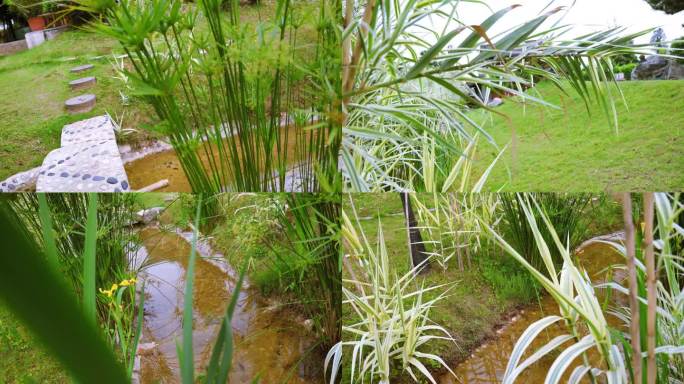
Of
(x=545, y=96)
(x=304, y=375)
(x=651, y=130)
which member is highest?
(x=545, y=96)

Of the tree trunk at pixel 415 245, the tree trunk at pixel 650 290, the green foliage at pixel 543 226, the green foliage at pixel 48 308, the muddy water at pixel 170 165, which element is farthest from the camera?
the muddy water at pixel 170 165

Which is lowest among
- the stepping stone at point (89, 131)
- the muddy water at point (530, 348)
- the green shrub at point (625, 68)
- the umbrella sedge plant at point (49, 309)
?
the muddy water at point (530, 348)

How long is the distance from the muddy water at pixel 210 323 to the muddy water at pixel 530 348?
48 cm

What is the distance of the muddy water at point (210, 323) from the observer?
5.15 feet

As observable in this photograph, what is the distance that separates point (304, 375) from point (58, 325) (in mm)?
1552

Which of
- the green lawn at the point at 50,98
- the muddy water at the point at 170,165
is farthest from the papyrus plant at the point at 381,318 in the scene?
the green lawn at the point at 50,98

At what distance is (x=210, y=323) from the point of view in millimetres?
1574

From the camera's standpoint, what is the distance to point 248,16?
1628mm

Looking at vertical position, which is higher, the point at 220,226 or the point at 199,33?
the point at 199,33

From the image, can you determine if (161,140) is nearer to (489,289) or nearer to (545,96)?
(489,289)

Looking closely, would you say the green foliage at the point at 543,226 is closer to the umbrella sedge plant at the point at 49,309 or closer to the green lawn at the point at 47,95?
the green lawn at the point at 47,95

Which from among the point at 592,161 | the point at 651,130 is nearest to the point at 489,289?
the point at 592,161

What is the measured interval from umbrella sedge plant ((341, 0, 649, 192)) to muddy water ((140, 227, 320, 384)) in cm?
→ 48

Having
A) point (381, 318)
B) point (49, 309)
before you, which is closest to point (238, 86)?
point (381, 318)
